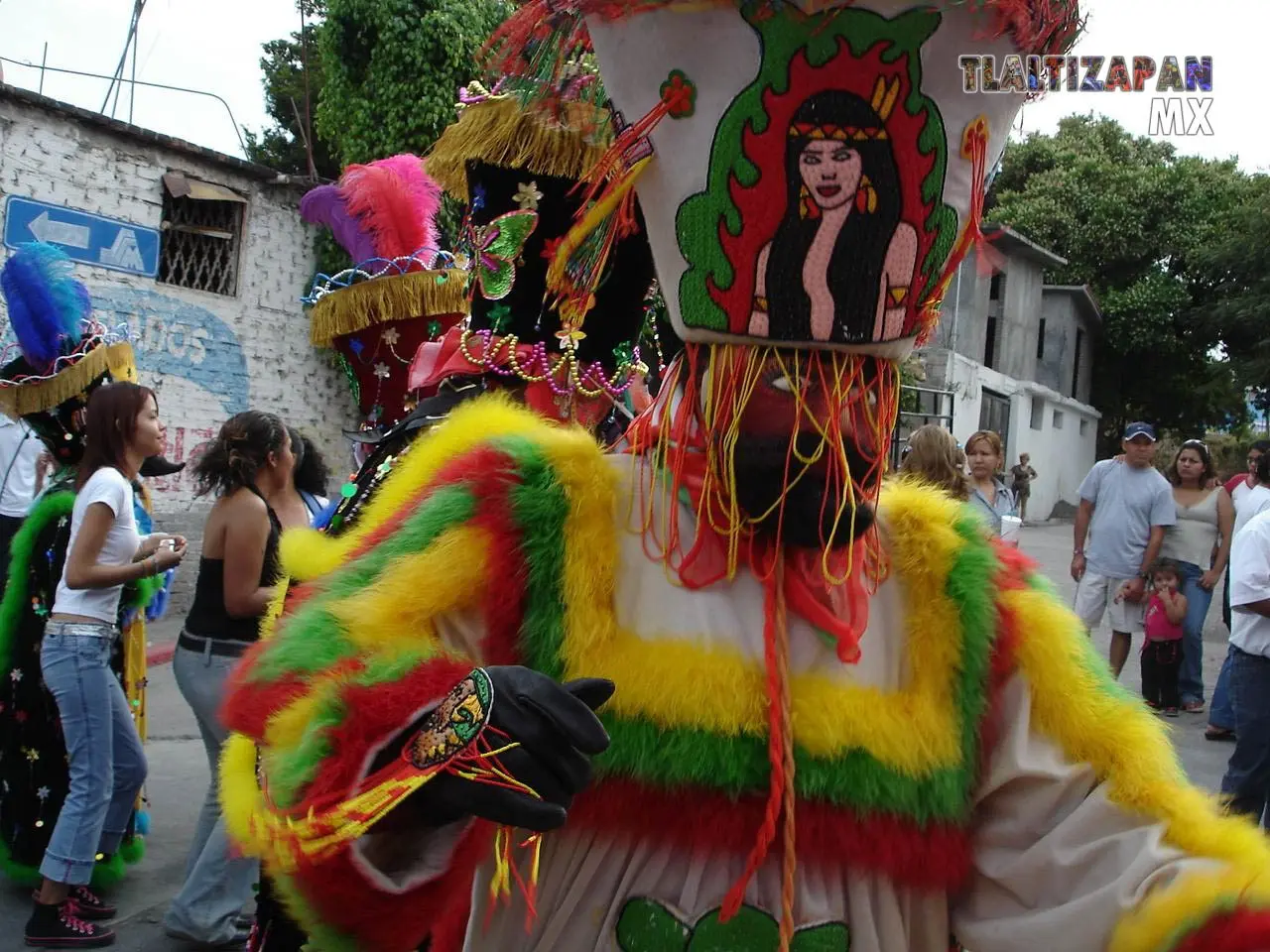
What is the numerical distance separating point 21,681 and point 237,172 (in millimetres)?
6890

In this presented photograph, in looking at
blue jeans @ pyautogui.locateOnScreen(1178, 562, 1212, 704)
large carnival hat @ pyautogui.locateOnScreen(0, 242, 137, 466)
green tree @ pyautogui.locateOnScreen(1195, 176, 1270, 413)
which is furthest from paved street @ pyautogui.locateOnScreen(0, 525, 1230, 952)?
green tree @ pyautogui.locateOnScreen(1195, 176, 1270, 413)

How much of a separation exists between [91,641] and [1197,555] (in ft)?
21.7

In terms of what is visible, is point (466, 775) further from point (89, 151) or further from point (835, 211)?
point (89, 151)

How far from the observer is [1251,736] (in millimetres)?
4625

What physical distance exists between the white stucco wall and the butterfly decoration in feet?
65.7

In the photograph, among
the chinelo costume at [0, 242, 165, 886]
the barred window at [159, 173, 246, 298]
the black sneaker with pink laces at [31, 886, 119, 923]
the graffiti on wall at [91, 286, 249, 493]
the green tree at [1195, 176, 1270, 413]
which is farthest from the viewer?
the green tree at [1195, 176, 1270, 413]

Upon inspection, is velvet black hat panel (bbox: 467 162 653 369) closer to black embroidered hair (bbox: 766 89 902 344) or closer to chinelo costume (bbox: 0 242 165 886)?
black embroidered hair (bbox: 766 89 902 344)

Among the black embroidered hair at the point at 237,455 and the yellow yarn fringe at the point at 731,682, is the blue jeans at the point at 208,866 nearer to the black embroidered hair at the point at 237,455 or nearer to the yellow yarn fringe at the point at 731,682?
the black embroidered hair at the point at 237,455

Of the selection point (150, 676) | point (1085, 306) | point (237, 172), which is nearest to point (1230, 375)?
point (1085, 306)

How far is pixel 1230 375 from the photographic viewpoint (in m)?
27.2

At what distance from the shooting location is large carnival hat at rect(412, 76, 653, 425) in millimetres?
3008

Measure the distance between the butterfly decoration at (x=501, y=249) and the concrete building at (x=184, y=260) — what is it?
21.9ft

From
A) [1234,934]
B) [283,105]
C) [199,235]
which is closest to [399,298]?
[1234,934]

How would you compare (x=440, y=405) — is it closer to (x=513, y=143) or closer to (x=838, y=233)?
(x=513, y=143)
